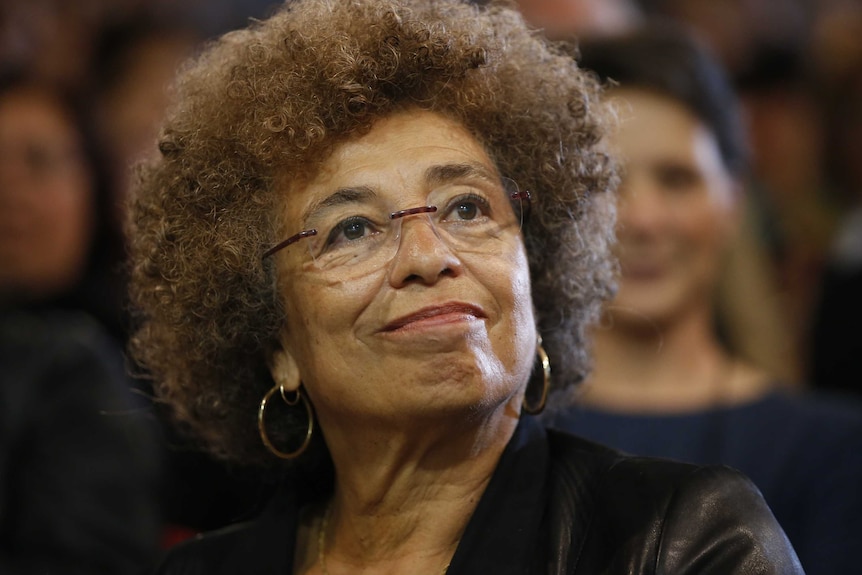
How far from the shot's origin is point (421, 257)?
2102 mm

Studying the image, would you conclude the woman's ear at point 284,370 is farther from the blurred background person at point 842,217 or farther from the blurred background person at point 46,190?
the blurred background person at point 842,217

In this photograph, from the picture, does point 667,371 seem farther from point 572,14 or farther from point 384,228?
point 572,14

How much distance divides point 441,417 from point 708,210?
1.63 meters

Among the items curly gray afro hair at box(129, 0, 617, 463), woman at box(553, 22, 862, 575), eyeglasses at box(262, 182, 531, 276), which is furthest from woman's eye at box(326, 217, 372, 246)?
woman at box(553, 22, 862, 575)

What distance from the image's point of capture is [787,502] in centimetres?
300

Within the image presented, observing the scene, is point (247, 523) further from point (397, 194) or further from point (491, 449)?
point (397, 194)

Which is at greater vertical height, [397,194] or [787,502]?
[397,194]

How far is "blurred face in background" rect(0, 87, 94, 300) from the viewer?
3699mm

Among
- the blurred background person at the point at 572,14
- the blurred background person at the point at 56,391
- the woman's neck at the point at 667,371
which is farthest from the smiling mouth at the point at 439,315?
the blurred background person at the point at 572,14

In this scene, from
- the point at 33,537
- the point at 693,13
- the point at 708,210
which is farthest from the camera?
the point at 693,13

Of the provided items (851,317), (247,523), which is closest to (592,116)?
(247,523)

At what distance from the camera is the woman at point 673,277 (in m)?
3.23

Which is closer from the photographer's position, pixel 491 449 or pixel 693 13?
pixel 491 449

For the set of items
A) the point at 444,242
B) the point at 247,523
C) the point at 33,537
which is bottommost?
the point at 33,537
